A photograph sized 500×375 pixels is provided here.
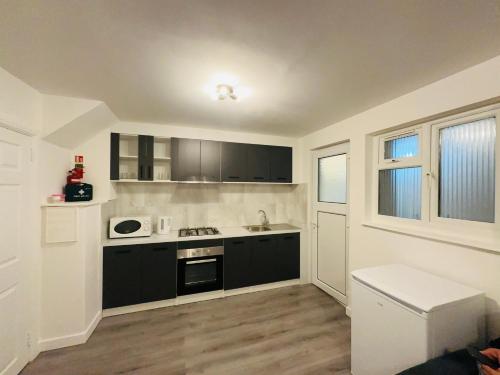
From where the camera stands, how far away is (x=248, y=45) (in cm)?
128

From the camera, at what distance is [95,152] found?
2520 millimetres

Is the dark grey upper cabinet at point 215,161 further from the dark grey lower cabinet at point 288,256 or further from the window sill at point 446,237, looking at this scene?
the window sill at point 446,237

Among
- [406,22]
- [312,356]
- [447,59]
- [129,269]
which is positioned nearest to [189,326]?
[129,269]

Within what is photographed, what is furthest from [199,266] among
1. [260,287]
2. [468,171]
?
[468,171]

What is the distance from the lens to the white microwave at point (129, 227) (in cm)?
266

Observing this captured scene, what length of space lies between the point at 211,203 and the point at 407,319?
8.86 feet

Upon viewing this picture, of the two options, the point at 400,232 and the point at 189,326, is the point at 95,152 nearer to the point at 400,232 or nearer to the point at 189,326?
the point at 189,326

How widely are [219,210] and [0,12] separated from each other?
2809 millimetres

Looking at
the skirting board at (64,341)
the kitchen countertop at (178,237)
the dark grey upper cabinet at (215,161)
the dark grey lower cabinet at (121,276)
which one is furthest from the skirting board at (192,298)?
the dark grey upper cabinet at (215,161)

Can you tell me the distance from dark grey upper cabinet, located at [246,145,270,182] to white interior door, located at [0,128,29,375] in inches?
94.7

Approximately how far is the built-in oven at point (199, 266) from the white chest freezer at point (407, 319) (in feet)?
5.69

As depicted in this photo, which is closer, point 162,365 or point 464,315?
point 464,315

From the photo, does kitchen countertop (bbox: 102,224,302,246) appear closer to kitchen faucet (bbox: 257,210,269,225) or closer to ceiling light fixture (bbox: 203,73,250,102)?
kitchen faucet (bbox: 257,210,269,225)

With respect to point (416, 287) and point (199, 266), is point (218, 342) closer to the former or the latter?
point (199, 266)
